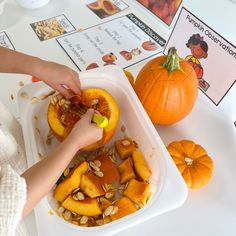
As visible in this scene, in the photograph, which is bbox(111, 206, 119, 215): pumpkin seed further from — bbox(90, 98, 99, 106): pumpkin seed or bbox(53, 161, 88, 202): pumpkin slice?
bbox(90, 98, 99, 106): pumpkin seed

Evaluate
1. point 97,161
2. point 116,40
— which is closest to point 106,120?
point 97,161

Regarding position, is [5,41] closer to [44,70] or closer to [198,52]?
[44,70]

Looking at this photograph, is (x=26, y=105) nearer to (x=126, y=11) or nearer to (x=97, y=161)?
(x=97, y=161)

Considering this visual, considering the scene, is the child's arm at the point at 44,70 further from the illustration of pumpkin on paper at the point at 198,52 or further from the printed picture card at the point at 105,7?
the printed picture card at the point at 105,7

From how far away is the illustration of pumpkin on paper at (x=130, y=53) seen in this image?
0.76 m

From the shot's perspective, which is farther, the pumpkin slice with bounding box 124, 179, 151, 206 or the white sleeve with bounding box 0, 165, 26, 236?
the pumpkin slice with bounding box 124, 179, 151, 206

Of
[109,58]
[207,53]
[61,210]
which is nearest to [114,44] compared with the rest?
[109,58]

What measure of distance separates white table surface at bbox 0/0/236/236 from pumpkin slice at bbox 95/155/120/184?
0.09 meters

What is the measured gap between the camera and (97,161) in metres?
0.53

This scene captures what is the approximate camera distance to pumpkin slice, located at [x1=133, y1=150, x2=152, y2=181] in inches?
19.7

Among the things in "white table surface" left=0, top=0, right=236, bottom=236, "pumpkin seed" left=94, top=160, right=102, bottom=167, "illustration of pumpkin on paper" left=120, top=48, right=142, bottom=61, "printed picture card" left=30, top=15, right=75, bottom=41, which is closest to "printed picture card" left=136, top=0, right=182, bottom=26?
"white table surface" left=0, top=0, right=236, bottom=236

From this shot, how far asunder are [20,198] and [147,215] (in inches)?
7.3

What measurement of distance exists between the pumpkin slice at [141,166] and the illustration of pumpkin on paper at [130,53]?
12.1 inches

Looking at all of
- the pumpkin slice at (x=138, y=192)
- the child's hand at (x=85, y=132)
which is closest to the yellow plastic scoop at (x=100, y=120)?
the child's hand at (x=85, y=132)
